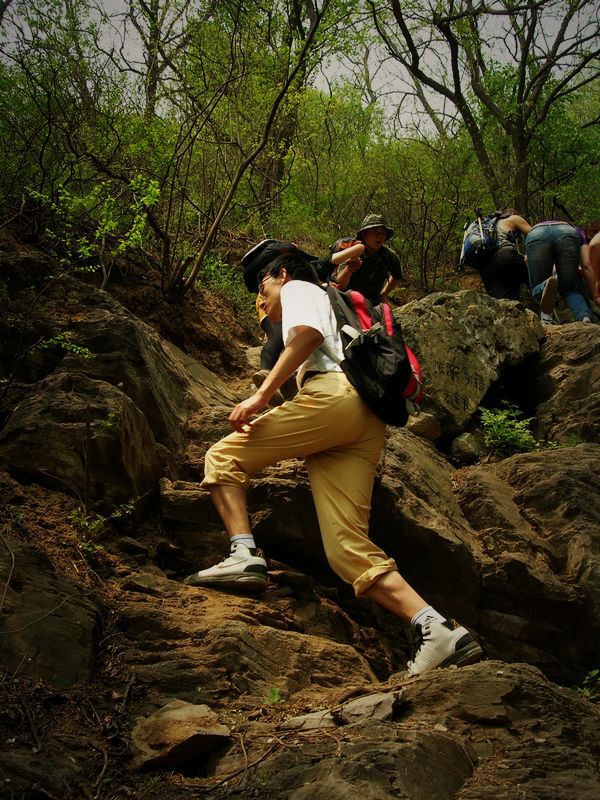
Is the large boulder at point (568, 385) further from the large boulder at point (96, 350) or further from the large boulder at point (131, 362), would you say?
the large boulder at point (96, 350)

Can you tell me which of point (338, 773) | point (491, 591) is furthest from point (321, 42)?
point (338, 773)

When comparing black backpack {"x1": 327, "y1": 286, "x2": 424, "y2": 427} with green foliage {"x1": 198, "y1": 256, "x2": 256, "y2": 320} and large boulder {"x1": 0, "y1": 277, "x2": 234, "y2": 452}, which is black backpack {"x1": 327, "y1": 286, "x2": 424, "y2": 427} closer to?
large boulder {"x1": 0, "y1": 277, "x2": 234, "y2": 452}

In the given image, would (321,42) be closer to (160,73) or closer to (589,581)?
(160,73)

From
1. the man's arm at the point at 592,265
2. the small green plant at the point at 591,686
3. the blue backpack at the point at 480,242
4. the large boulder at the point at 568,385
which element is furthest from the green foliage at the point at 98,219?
the man's arm at the point at 592,265

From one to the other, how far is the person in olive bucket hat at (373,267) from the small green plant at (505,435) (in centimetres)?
175

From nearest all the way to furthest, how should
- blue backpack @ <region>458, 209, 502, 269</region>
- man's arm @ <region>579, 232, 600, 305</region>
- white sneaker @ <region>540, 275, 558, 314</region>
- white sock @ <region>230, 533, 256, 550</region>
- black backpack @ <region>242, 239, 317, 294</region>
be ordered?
white sock @ <region>230, 533, 256, 550</region> → black backpack @ <region>242, 239, 317, 294</region> → man's arm @ <region>579, 232, 600, 305</region> → white sneaker @ <region>540, 275, 558, 314</region> → blue backpack @ <region>458, 209, 502, 269</region>

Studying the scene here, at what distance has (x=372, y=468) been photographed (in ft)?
14.6

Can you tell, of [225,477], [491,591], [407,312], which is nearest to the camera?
[225,477]

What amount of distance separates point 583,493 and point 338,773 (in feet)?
13.9

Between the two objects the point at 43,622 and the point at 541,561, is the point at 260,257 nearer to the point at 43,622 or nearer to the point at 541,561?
the point at 43,622

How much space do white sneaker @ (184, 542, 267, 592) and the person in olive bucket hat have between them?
373 centimetres

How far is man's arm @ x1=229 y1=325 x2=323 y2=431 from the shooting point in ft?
14.1

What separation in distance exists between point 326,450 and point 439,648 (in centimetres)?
129

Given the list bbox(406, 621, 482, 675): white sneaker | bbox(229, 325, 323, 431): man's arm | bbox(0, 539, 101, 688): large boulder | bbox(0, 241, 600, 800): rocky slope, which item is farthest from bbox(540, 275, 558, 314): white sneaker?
bbox(0, 539, 101, 688): large boulder
